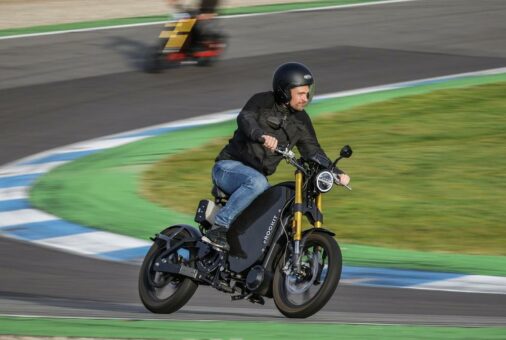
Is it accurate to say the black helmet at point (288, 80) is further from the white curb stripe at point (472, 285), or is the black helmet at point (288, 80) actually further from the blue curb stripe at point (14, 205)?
the blue curb stripe at point (14, 205)

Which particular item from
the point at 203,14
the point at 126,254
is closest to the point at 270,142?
the point at 126,254

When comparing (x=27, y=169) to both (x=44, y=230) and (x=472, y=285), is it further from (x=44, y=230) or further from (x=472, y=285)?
(x=472, y=285)

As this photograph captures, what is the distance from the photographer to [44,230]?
35.9 feet

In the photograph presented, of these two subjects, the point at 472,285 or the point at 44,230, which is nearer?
the point at 472,285

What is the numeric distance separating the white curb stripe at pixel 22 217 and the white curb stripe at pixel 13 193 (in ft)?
1.90

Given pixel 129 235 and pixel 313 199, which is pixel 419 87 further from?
pixel 313 199

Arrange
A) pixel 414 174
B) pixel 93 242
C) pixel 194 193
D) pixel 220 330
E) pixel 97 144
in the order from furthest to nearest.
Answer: pixel 97 144, pixel 414 174, pixel 194 193, pixel 93 242, pixel 220 330

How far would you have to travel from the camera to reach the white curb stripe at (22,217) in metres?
11.2

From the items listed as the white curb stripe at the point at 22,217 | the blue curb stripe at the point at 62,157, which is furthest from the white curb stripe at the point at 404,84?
the white curb stripe at the point at 22,217

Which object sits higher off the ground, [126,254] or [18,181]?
[18,181]

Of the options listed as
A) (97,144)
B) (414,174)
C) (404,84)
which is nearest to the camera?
(414,174)

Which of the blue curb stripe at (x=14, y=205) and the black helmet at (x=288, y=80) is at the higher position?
the blue curb stripe at (x=14, y=205)

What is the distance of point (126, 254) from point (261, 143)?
2.92m

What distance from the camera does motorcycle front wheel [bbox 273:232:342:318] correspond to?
23.9ft
